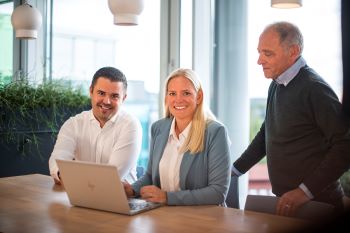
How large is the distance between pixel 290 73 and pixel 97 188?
3.67 feet

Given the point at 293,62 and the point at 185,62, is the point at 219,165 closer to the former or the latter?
the point at 293,62

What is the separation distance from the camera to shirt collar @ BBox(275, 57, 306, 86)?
2.29 m

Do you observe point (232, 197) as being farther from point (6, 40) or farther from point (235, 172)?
point (6, 40)

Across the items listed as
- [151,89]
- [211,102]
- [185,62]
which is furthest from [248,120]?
[151,89]

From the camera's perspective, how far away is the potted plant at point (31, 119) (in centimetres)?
376

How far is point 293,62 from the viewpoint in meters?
2.34

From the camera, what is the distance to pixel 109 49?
522 cm

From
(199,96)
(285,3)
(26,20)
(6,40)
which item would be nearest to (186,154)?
(199,96)

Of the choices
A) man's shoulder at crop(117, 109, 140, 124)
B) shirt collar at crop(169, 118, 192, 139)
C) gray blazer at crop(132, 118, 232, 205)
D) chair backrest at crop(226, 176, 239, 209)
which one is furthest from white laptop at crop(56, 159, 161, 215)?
man's shoulder at crop(117, 109, 140, 124)

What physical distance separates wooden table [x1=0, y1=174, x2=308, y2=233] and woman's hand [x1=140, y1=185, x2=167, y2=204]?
0.05 m

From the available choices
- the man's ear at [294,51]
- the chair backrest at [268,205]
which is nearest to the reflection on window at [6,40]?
the man's ear at [294,51]

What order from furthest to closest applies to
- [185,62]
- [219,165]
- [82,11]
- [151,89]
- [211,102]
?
[82,11], [151,89], [185,62], [211,102], [219,165]

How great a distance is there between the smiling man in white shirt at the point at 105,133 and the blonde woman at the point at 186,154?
315 mm

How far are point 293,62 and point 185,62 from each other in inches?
85.8
